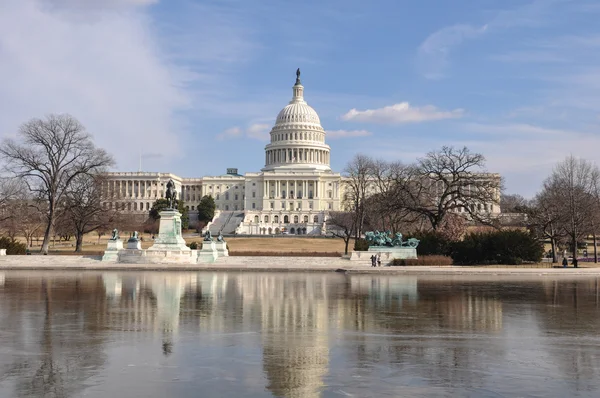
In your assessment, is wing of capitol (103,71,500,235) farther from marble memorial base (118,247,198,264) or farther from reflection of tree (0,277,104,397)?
reflection of tree (0,277,104,397)

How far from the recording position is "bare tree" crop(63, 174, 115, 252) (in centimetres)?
5962

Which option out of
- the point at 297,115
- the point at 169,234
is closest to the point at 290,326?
the point at 169,234

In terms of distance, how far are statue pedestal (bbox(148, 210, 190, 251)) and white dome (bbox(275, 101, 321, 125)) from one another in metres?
126

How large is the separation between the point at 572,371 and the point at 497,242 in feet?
113

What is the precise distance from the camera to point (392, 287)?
1113 inches

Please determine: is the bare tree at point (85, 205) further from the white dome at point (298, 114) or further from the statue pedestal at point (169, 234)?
the white dome at point (298, 114)

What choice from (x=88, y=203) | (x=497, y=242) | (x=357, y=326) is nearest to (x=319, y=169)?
(x=88, y=203)

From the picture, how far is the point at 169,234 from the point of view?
43875 millimetres

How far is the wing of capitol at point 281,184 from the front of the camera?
15338 centimetres

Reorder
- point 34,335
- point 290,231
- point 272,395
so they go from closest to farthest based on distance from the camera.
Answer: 1. point 272,395
2. point 34,335
3. point 290,231

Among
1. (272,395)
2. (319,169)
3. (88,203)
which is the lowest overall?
(272,395)

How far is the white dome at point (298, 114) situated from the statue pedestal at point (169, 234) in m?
126

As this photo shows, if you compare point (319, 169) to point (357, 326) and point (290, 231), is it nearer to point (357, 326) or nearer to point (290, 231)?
point (290, 231)

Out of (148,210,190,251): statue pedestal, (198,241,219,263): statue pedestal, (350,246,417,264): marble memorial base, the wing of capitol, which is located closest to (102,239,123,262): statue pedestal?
(148,210,190,251): statue pedestal
